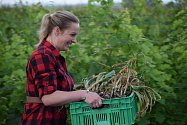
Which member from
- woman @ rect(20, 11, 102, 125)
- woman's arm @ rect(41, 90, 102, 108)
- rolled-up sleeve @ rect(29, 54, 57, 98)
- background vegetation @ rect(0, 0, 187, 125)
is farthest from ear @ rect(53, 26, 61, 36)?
background vegetation @ rect(0, 0, 187, 125)

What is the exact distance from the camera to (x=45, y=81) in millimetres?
3047

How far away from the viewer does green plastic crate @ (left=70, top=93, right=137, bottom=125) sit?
9.91 ft

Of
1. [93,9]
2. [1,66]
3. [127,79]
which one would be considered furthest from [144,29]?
[127,79]

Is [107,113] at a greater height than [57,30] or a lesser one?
lesser

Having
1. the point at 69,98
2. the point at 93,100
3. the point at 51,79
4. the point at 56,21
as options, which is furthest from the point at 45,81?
the point at 56,21

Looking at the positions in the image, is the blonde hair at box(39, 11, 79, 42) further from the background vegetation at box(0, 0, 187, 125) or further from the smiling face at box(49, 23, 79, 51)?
the background vegetation at box(0, 0, 187, 125)

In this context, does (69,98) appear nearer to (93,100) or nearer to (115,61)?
(93,100)

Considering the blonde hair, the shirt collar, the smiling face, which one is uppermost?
the blonde hair

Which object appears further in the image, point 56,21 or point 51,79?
point 56,21

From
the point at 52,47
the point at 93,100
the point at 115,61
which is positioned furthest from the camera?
the point at 115,61

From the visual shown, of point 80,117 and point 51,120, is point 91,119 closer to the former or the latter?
point 80,117

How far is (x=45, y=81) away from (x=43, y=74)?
1.8 inches

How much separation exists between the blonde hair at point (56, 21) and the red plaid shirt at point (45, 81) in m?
0.08

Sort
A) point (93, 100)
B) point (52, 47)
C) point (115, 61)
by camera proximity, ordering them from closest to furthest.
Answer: point (93, 100) < point (52, 47) < point (115, 61)
